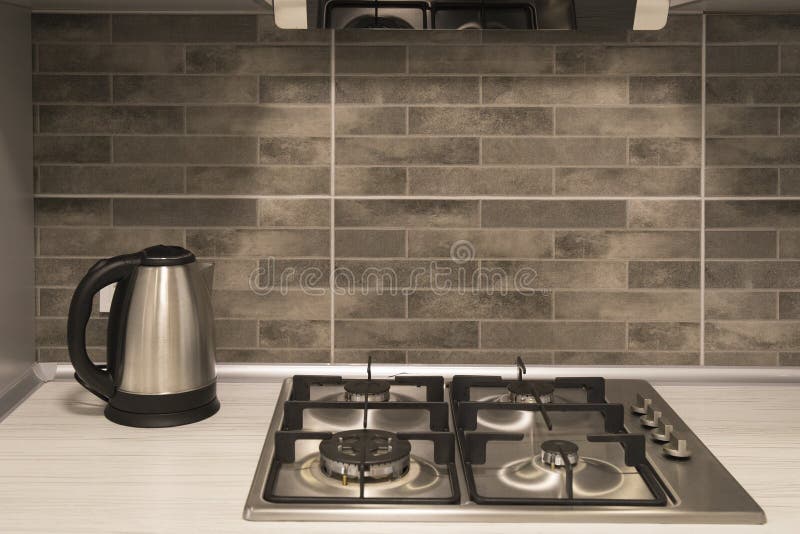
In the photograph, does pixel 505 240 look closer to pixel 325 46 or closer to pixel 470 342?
pixel 470 342

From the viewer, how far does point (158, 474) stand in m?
1.21

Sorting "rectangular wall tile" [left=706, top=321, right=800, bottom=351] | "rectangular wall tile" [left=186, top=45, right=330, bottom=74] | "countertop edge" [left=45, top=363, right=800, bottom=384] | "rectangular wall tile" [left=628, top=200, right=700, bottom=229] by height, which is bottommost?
"countertop edge" [left=45, top=363, right=800, bottom=384]

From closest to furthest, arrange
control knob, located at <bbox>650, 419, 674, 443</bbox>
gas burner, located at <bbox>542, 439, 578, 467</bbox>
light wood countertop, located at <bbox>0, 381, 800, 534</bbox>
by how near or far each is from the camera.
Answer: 1. light wood countertop, located at <bbox>0, 381, 800, 534</bbox>
2. gas burner, located at <bbox>542, 439, 578, 467</bbox>
3. control knob, located at <bbox>650, 419, 674, 443</bbox>

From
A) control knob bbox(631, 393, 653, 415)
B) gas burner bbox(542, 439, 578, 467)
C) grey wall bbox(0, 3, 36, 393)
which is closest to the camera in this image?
gas burner bbox(542, 439, 578, 467)

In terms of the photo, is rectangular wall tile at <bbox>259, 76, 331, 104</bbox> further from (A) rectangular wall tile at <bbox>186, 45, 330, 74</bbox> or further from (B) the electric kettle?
(B) the electric kettle

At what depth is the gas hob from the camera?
1.08 meters

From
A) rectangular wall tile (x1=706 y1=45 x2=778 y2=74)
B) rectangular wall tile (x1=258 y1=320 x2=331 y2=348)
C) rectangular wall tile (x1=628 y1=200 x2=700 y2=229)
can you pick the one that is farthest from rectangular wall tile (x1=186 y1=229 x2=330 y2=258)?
rectangular wall tile (x1=706 y1=45 x2=778 y2=74)

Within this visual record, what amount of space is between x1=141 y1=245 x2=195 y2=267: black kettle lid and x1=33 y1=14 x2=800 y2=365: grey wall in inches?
10.4

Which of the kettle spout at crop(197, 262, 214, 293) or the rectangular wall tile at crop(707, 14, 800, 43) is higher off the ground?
the rectangular wall tile at crop(707, 14, 800, 43)

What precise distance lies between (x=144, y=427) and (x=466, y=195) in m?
0.73

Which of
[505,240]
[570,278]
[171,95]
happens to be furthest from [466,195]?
[171,95]

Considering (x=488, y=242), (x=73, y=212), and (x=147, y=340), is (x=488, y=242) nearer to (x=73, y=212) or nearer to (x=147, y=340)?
(x=147, y=340)

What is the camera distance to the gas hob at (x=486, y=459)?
3.55ft

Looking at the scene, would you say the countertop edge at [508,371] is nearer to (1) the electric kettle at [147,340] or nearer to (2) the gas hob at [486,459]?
(2) the gas hob at [486,459]
